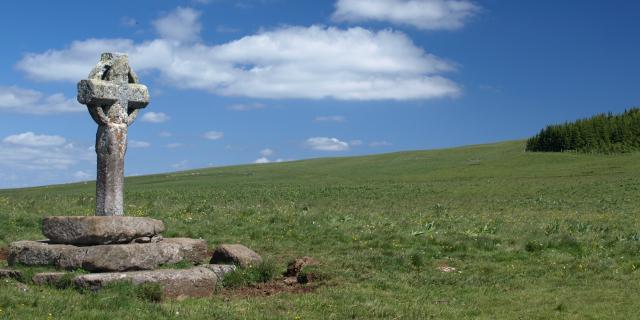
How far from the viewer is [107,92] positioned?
1547 centimetres

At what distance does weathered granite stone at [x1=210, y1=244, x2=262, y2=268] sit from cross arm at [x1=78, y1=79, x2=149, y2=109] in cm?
398

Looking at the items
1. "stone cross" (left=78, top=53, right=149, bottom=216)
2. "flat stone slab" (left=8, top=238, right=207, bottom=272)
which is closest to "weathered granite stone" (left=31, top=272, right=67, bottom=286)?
"flat stone slab" (left=8, top=238, right=207, bottom=272)

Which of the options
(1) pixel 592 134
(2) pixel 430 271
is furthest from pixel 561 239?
(1) pixel 592 134

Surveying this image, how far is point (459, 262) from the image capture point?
1769 cm

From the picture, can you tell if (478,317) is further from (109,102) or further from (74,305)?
(109,102)

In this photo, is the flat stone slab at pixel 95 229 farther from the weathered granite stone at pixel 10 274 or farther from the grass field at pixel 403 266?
the grass field at pixel 403 266

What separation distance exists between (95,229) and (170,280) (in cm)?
211

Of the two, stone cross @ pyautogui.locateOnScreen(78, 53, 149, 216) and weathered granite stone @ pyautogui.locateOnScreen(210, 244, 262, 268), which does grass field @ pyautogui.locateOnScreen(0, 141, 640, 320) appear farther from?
stone cross @ pyautogui.locateOnScreen(78, 53, 149, 216)

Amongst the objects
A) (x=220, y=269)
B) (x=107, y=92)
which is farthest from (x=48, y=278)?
(x=107, y=92)

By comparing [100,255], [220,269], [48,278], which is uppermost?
[100,255]

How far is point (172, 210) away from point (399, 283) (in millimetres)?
14670

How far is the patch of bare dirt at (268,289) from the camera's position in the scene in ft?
46.6

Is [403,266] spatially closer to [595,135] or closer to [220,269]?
[220,269]

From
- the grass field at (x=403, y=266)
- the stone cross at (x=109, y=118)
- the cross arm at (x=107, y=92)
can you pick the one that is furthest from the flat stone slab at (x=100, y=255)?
the cross arm at (x=107, y=92)
